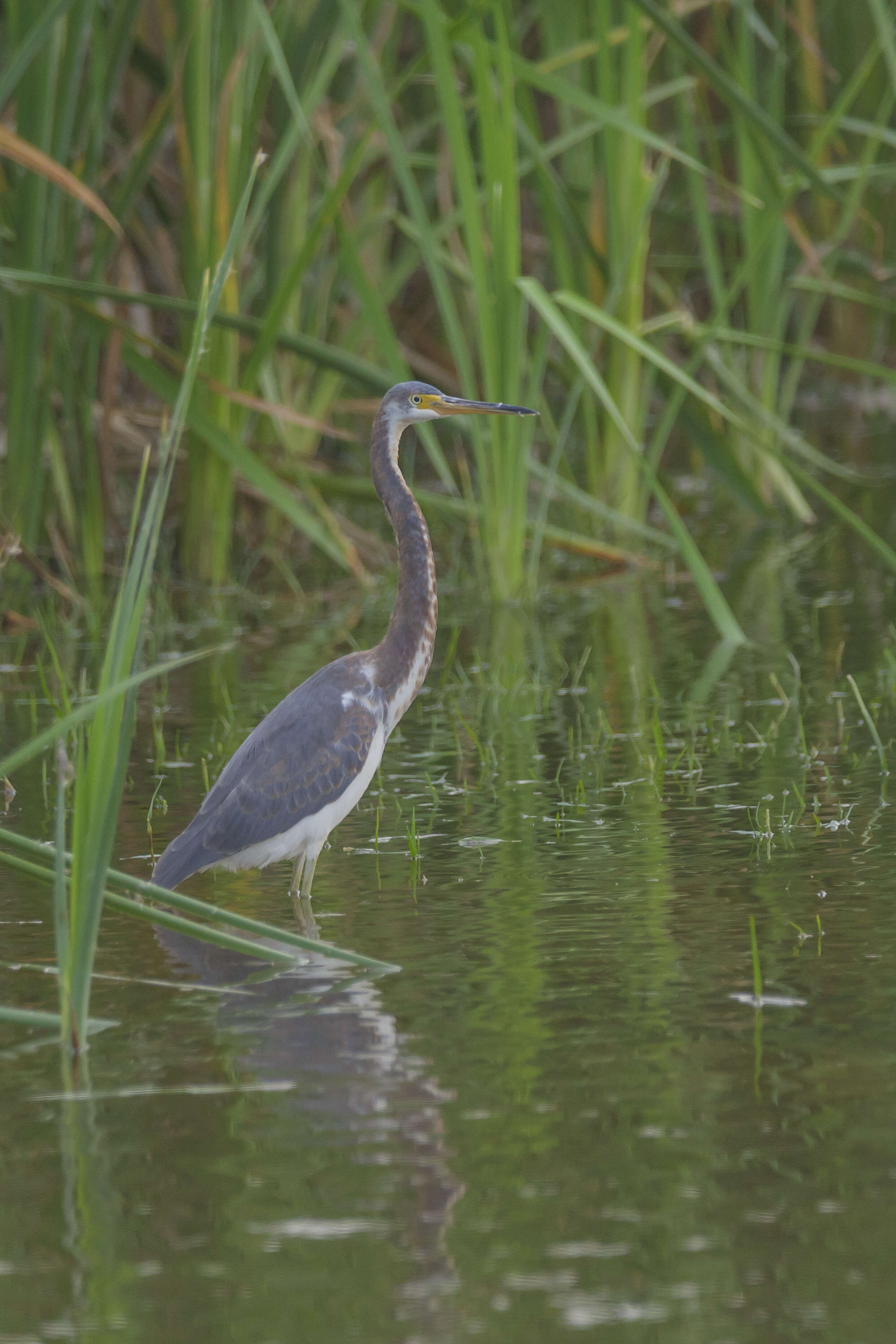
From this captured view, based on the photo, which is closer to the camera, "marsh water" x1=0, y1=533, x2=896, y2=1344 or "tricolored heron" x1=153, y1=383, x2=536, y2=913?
"marsh water" x1=0, y1=533, x2=896, y2=1344

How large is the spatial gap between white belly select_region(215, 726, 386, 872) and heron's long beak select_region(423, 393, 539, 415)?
1.34 metres

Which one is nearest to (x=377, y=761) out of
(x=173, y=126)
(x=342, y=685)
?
(x=342, y=685)

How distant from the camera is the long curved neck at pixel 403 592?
17.8ft

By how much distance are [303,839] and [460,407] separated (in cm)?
162

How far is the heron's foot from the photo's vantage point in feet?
15.1

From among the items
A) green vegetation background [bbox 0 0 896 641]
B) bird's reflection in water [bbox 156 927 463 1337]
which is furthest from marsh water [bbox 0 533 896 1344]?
green vegetation background [bbox 0 0 896 641]

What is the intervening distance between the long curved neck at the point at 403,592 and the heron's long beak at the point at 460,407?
124 millimetres

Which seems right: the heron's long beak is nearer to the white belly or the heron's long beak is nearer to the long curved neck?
the long curved neck

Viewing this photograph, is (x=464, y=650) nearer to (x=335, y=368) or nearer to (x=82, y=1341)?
(x=335, y=368)

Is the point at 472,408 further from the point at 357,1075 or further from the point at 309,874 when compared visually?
the point at 357,1075

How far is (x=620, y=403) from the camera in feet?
31.7

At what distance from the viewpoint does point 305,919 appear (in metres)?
4.74

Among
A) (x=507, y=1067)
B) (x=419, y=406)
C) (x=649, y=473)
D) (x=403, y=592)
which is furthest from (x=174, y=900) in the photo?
(x=649, y=473)

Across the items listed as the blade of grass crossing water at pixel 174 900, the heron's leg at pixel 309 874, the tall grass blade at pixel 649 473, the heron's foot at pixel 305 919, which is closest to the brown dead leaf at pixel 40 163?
the tall grass blade at pixel 649 473
